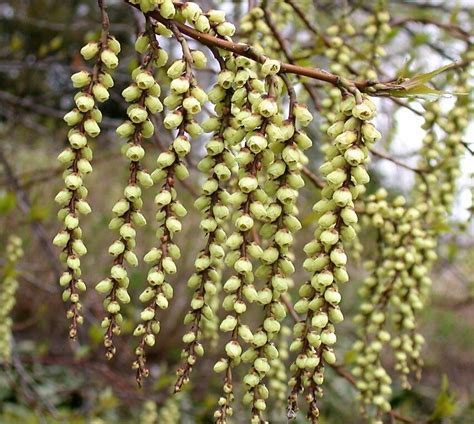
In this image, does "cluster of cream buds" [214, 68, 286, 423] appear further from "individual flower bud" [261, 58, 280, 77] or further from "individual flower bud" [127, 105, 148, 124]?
"individual flower bud" [127, 105, 148, 124]

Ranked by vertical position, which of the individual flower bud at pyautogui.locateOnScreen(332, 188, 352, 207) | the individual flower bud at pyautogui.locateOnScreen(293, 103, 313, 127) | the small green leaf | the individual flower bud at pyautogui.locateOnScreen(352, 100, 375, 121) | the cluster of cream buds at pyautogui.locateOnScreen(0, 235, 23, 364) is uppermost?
the small green leaf

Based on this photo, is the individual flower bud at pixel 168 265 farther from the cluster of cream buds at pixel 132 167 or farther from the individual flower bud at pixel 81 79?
the individual flower bud at pixel 81 79

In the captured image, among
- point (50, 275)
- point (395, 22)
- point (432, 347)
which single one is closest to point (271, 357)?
point (395, 22)

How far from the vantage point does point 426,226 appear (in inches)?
75.9

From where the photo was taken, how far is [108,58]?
1034 mm

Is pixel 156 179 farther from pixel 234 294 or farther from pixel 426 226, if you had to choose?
pixel 426 226

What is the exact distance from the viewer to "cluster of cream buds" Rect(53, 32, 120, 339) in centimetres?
104

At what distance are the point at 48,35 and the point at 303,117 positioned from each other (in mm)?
9316

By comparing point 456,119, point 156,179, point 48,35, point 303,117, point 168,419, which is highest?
point 303,117

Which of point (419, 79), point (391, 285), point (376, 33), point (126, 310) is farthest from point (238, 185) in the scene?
point (126, 310)

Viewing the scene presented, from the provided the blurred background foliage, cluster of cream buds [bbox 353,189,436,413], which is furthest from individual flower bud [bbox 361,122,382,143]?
the blurred background foliage

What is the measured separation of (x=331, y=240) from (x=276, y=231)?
0.10 metres

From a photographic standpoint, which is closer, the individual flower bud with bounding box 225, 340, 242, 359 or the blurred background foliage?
the individual flower bud with bounding box 225, 340, 242, 359

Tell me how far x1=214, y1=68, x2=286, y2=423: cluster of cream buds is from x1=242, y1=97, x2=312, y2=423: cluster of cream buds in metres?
0.01
